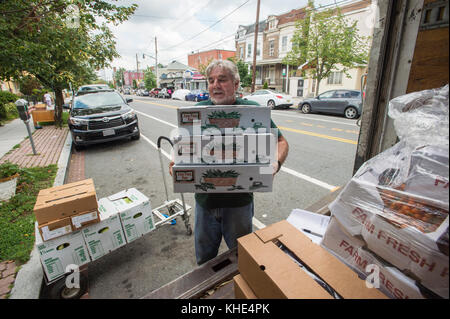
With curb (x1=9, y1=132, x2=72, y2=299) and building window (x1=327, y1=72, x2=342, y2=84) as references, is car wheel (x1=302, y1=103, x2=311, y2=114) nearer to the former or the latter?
building window (x1=327, y1=72, x2=342, y2=84)

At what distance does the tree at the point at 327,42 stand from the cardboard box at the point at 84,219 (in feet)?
53.2

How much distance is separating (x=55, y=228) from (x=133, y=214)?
699mm

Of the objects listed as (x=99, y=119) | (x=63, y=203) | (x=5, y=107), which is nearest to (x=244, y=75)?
(x=5, y=107)

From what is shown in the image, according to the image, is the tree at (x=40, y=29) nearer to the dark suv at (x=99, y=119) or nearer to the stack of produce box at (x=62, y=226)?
the dark suv at (x=99, y=119)

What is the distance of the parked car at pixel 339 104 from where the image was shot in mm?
11094

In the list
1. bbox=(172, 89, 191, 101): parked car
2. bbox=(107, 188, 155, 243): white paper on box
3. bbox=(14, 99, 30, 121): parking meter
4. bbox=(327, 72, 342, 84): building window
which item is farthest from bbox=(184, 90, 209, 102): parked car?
bbox=(107, 188, 155, 243): white paper on box

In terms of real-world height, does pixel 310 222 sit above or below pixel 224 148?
below

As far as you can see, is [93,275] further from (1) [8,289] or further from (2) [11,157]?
(2) [11,157]

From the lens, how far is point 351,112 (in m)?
11.2

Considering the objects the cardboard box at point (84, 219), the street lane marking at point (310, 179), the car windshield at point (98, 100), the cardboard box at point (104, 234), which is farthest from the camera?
the car windshield at point (98, 100)

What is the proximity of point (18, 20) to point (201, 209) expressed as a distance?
14.1 ft

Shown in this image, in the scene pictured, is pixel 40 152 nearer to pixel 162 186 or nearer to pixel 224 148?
pixel 162 186

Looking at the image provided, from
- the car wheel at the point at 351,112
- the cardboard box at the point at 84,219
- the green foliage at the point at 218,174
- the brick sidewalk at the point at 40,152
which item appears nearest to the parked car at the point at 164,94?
the brick sidewalk at the point at 40,152

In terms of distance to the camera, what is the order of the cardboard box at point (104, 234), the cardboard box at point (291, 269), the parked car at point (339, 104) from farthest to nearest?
1. the parked car at point (339, 104)
2. the cardboard box at point (104, 234)
3. the cardboard box at point (291, 269)
